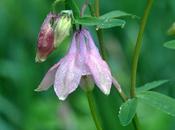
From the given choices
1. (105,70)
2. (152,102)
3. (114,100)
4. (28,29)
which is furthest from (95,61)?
(28,29)

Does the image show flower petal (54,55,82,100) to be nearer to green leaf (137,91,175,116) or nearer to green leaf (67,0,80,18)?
green leaf (67,0,80,18)

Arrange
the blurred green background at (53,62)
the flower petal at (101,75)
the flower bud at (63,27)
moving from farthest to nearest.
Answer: the blurred green background at (53,62) < the flower petal at (101,75) < the flower bud at (63,27)

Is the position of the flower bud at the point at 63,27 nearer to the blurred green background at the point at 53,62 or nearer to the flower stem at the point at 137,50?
the flower stem at the point at 137,50

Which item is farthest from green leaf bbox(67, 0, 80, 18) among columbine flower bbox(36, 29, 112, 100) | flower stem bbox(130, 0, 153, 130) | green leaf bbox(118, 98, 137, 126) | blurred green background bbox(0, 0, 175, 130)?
blurred green background bbox(0, 0, 175, 130)

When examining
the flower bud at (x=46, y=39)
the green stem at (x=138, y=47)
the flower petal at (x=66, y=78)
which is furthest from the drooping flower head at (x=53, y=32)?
the green stem at (x=138, y=47)

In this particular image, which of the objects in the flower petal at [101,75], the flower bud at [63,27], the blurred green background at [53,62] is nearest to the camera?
the flower bud at [63,27]

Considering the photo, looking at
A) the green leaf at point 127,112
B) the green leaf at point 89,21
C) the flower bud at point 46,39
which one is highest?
the green leaf at point 89,21
